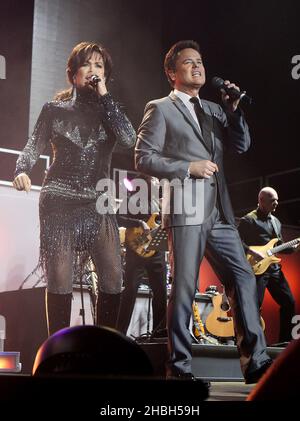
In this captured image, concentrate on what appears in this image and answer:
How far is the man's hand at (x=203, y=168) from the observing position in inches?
128

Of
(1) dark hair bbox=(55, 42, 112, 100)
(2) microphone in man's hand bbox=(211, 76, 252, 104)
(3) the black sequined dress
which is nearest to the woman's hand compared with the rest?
(3) the black sequined dress

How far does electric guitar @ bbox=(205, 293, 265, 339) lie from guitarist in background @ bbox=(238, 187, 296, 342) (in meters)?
0.35

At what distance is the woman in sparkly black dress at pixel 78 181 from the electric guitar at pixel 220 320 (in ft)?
12.8

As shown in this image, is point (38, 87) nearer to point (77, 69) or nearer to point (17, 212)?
point (17, 212)

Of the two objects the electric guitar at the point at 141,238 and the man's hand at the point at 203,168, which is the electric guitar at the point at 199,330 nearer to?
the electric guitar at the point at 141,238

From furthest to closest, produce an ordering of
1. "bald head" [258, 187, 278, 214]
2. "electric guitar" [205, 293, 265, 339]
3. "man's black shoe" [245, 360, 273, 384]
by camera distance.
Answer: "electric guitar" [205, 293, 265, 339] < "bald head" [258, 187, 278, 214] < "man's black shoe" [245, 360, 273, 384]

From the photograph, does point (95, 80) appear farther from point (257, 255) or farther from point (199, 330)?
point (199, 330)

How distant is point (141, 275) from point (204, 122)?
8.65 ft

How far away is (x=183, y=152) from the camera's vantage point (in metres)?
3.45

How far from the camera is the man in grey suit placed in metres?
3.15

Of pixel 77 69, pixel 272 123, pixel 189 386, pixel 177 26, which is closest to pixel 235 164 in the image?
pixel 272 123

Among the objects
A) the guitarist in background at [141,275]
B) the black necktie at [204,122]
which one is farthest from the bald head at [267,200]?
the black necktie at [204,122]

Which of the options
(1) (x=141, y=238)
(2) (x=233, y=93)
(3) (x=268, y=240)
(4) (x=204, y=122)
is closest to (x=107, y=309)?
(4) (x=204, y=122)

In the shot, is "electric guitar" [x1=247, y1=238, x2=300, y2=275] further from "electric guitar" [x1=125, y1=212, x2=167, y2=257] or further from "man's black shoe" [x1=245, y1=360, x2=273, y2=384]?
"man's black shoe" [x1=245, y1=360, x2=273, y2=384]
